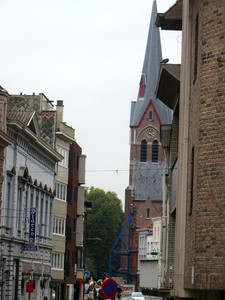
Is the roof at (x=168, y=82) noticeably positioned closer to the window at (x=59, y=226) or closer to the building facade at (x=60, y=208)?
the building facade at (x=60, y=208)

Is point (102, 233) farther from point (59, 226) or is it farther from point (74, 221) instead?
point (59, 226)

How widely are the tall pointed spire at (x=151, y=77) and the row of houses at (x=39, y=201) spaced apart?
2867 inches

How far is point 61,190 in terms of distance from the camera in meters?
52.9

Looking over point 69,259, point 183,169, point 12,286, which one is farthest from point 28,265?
point 183,169

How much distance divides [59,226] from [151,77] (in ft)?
279

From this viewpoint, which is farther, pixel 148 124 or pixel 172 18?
pixel 148 124

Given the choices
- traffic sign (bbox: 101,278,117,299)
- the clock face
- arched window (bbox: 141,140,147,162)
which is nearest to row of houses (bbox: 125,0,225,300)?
traffic sign (bbox: 101,278,117,299)

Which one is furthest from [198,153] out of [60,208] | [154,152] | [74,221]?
[154,152]

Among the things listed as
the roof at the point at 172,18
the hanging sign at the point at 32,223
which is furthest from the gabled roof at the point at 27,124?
the roof at the point at 172,18

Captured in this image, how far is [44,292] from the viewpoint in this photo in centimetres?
4378

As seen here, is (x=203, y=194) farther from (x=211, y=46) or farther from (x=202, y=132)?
(x=211, y=46)

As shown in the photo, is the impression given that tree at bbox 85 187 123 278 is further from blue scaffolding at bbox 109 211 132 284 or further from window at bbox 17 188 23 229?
window at bbox 17 188 23 229

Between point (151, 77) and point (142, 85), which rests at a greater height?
point (151, 77)

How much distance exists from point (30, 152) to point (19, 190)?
375 cm
